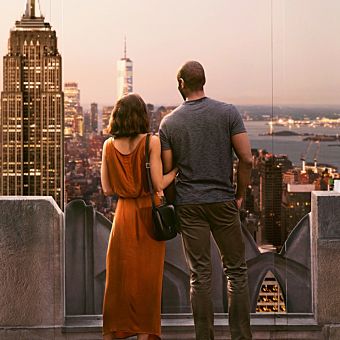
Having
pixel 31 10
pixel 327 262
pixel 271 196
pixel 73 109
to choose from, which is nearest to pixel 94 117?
pixel 73 109

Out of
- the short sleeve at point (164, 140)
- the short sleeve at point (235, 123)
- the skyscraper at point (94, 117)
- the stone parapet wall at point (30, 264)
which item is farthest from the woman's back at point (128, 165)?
the skyscraper at point (94, 117)

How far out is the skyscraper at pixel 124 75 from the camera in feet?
18.7

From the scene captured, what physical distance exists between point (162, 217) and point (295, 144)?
1.40 metres

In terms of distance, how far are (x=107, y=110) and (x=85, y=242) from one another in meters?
0.90

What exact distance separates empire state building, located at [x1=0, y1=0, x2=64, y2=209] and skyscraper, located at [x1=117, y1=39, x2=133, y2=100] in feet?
1.33

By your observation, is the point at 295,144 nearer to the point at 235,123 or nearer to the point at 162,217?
the point at 235,123

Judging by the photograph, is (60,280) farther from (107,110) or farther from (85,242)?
(107,110)

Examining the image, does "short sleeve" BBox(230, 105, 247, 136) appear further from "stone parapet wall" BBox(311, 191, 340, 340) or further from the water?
"stone parapet wall" BBox(311, 191, 340, 340)

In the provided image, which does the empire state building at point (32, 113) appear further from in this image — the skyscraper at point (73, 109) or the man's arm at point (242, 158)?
the man's arm at point (242, 158)

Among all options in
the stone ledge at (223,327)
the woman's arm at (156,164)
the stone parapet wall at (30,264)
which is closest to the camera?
the woman's arm at (156,164)

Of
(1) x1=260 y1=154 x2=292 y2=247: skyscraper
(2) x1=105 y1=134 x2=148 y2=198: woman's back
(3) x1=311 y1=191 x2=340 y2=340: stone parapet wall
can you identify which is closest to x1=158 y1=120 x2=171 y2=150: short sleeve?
(2) x1=105 y1=134 x2=148 y2=198: woman's back

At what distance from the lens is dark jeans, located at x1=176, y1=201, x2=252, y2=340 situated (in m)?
4.81

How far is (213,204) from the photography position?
189 inches

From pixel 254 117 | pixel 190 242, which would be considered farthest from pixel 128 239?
pixel 254 117
